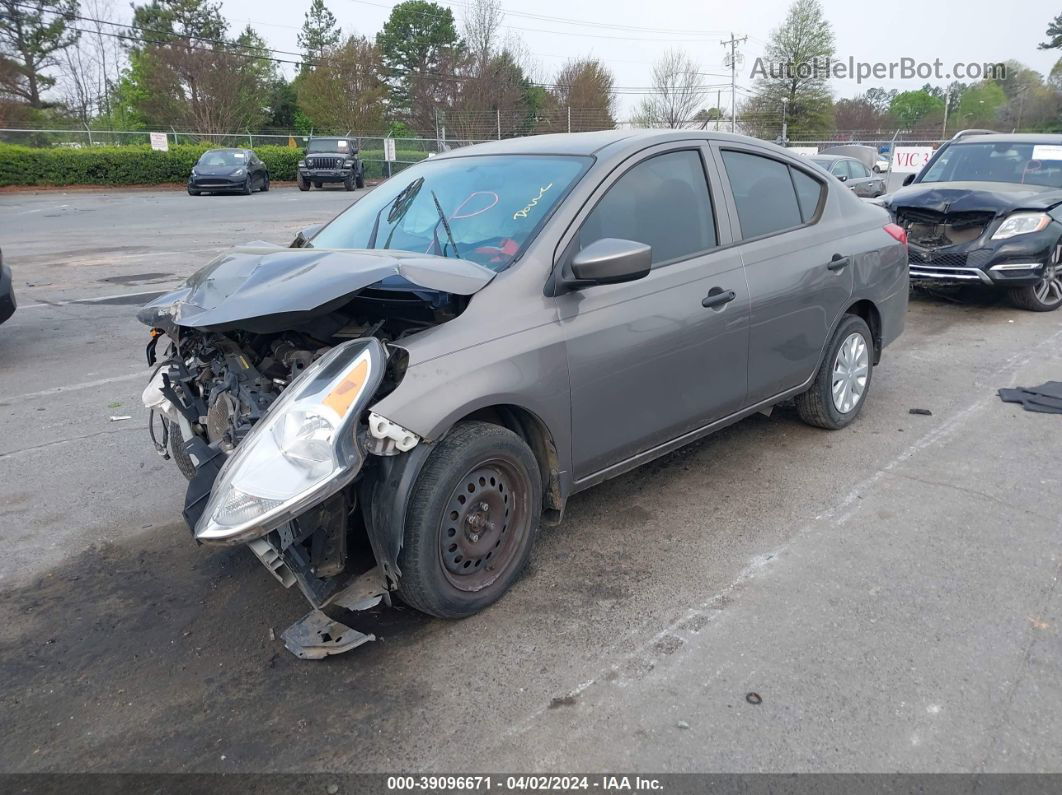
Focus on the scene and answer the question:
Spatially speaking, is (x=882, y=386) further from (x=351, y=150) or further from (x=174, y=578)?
(x=351, y=150)

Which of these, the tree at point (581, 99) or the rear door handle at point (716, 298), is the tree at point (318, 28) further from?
the rear door handle at point (716, 298)

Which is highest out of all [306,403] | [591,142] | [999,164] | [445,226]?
[591,142]

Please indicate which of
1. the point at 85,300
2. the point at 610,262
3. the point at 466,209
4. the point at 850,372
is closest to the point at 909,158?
the point at 850,372

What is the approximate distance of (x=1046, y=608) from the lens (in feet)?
10.8

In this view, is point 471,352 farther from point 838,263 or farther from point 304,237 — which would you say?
point 838,263

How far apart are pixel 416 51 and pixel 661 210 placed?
69.7 metres

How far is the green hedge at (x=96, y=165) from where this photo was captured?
29.6 m

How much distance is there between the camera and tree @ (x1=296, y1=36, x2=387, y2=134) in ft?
165

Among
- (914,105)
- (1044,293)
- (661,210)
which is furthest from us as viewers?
(914,105)

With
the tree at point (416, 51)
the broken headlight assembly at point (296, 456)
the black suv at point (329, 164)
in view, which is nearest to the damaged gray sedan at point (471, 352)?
the broken headlight assembly at point (296, 456)

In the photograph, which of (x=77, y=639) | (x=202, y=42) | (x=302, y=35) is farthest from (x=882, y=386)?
(x=302, y=35)

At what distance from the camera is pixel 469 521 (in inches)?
126

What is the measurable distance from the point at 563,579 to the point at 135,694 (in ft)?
5.49

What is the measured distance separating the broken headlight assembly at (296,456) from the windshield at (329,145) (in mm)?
30613
